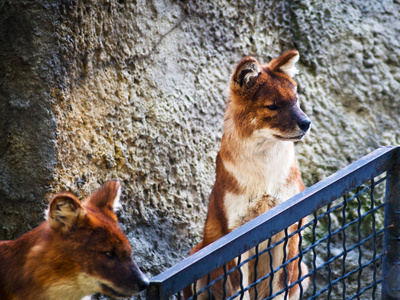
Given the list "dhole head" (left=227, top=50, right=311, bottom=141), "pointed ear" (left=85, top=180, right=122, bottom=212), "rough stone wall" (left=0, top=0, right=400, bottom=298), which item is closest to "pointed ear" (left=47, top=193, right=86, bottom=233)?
"pointed ear" (left=85, top=180, right=122, bottom=212)

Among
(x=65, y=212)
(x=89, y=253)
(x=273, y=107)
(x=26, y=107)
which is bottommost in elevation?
(x=273, y=107)

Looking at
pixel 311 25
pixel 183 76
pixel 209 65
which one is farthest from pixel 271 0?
pixel 183 76

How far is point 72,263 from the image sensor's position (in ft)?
8.31

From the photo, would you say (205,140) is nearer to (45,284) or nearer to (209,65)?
(209,65)

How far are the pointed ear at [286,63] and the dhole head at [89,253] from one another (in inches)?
75.6

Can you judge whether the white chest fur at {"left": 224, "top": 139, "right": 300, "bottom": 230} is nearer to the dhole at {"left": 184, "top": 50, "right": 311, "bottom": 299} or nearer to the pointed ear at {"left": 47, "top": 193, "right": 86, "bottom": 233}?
the dhole at {"left": 184, "top": 50, "right": 311, "bottom": 299}

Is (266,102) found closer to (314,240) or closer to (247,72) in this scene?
(247,72)

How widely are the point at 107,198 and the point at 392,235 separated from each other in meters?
1.59

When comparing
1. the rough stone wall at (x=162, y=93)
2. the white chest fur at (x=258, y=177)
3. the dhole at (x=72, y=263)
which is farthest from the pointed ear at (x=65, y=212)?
the white chest fur at (x=258, y=177)

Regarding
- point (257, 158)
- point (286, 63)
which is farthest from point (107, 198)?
point (286, 63)

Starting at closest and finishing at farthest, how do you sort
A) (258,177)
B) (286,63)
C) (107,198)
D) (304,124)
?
(107,198) → (304,124) → (258,177) → (286,63)

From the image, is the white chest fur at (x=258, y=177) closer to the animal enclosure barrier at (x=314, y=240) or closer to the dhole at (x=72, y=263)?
the animal enclosure barrier at (x=314, y=240)

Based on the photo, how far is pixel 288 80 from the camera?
3.86 m

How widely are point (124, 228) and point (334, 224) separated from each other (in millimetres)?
2345
